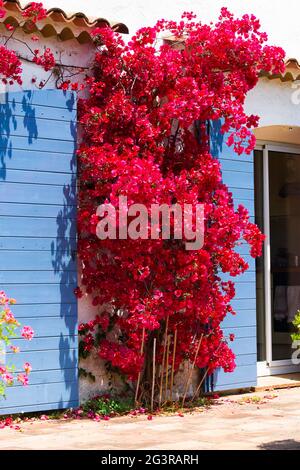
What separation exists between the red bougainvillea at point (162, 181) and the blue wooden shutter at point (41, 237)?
19 cm

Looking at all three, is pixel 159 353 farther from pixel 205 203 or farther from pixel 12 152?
pixel 12 152

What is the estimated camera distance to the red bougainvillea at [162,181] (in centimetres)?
891

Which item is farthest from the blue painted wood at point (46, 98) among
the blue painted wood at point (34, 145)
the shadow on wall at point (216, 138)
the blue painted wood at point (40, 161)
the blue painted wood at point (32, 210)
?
the shadow on wall at point (216, 138)

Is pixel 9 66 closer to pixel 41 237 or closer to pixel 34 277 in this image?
pixel 41 237

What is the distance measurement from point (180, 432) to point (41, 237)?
2129 mm

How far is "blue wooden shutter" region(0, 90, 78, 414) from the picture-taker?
8.55m

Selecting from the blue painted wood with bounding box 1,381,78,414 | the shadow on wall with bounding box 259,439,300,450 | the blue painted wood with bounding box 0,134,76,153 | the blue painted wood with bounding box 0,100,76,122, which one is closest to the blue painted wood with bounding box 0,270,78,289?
the blue painted wood with bounding box 1,381,78,414

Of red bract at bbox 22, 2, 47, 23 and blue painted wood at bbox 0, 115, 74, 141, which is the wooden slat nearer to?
blue painted wood at bbox 0, 115, 74, 141

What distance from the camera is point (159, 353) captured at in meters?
9.40

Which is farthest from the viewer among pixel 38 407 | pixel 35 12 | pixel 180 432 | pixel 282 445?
pixel 38 407

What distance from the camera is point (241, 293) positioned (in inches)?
411

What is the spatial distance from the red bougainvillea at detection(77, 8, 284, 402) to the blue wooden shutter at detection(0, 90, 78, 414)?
186mm

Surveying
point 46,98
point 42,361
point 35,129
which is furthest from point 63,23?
point 42,361

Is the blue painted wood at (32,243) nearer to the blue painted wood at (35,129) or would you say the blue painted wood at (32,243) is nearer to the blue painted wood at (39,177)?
the blue painted wood at (39,177)
